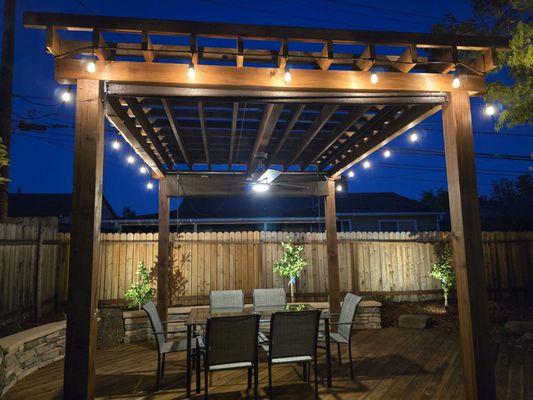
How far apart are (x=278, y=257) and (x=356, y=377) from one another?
3.70 meters

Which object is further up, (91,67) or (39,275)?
(91,67)

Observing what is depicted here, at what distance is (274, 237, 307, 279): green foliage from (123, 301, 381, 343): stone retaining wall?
804mm

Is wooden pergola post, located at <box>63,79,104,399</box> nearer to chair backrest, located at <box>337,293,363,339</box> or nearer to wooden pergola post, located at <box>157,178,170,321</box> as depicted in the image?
chair backrest, located at <box>337,293,363,339</box>

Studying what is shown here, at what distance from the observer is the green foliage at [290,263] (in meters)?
7.02

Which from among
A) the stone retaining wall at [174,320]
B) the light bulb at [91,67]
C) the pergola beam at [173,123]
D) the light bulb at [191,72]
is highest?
the pergola beam at [173,123]

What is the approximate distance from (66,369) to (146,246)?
4.98m

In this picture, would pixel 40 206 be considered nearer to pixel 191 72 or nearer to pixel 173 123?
pixel 173 123

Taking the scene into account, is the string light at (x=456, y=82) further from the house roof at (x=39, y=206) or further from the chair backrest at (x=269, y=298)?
the house roof at (x=39, y=206)

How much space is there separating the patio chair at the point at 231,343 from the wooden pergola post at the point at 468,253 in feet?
5.82

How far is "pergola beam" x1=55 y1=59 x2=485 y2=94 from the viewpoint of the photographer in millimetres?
2861

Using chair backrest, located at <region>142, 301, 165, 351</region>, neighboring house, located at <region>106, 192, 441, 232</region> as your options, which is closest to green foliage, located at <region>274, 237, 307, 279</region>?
chair backrest, located at <region>142, 301, 165, 351</region>

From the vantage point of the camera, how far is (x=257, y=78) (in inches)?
120

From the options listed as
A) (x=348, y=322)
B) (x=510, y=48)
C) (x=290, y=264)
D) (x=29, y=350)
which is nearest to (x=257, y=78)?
(x=510, y=48)

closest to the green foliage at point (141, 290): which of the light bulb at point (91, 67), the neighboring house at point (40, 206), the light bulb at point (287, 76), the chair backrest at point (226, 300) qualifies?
the chair backrest at point (226, 300)
